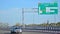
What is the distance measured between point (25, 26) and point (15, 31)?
924cm

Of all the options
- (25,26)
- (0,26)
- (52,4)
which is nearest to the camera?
(0,26)

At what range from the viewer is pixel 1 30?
26.9 metres

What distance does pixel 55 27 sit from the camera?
39.7 m

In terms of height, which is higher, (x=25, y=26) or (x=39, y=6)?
(x=39, y=6)

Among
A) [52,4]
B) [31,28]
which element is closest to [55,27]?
[31,28]

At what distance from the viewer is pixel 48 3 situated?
28.1 m

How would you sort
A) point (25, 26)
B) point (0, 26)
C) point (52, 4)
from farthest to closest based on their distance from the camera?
point (25, 26)
point (52, 4)
point (0, 26)

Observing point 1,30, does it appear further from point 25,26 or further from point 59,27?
point 59,27

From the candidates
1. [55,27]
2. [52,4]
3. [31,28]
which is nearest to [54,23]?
[55,27]

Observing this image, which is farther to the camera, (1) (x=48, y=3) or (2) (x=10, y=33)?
(2) (x=10, y=33)

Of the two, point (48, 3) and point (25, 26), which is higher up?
point (48, 3)

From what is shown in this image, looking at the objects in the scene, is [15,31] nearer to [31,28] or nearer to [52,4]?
[52,4]

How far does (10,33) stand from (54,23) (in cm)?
1286

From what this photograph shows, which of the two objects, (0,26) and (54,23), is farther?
(54,23)
